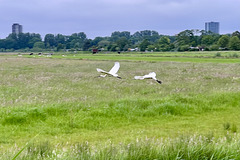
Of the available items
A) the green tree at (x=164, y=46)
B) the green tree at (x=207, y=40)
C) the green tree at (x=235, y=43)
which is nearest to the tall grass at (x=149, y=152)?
the green tree at (x=235, y=43)

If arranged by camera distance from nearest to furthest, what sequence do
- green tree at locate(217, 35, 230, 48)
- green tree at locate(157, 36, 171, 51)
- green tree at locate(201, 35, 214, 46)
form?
green tree at locate(217, 35, 230, 48)
green tree at locate(201, 35, 214, 46)
green tree at locate(157, 36, 171, 51)

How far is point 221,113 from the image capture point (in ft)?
41.2

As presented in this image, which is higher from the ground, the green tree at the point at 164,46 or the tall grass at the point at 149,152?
the green tree at the point at 164,46

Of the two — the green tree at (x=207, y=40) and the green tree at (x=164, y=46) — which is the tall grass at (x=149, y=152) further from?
the green tree at (x=207, y=40)

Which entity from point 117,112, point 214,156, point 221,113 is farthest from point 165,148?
point 221,113

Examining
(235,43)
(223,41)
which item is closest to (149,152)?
(235,43)

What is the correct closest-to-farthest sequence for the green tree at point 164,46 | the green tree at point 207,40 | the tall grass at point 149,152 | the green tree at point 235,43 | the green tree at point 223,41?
the tall grass at point 149,152 → the green tree at point 235,43 → the green tree at point 223,41 → the green tree at point 207,40 → the green tree at point 164,46

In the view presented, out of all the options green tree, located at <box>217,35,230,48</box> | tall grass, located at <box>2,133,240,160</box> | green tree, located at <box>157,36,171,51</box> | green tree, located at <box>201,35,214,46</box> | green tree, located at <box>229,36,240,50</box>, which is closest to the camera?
tall grass, located at <box>2,133,240,160</box>

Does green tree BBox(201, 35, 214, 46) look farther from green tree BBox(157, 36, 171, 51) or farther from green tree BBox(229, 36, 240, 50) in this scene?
green tree BBox(229, 36, 240, 50)

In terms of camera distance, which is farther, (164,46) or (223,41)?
(164,46)

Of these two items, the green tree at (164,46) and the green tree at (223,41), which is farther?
the green tree at (164,46)

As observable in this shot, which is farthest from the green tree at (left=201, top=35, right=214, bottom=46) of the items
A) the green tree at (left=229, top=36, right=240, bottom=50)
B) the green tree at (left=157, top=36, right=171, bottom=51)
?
the green tree at (left=229, top=36, right=240, bottom=50)

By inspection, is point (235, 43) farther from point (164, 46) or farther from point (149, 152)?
point (149, 152)

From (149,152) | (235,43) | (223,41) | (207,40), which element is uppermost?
(207,40)
